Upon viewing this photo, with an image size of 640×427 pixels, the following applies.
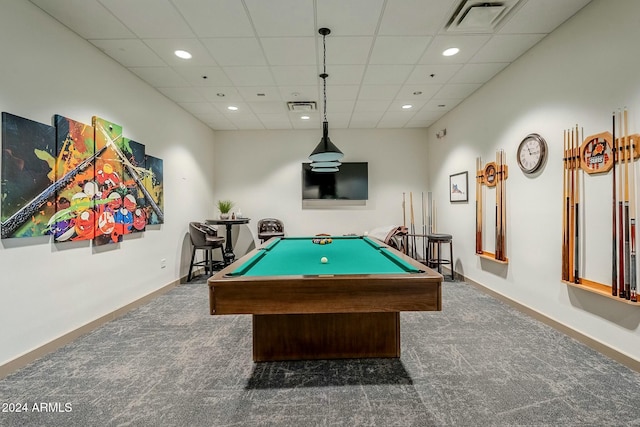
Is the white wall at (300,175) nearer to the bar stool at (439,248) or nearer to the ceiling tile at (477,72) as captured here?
the bar stool at (439,248)

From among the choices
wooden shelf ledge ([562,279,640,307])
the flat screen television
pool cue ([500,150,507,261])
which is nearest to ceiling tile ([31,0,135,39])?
the flat screen television

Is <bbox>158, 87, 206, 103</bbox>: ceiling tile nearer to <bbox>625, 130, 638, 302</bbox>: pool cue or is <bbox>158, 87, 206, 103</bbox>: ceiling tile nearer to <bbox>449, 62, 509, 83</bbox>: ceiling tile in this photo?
<bbox>449, 62, 509, 83</bbox>: ceiling tile

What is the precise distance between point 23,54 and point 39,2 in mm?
474

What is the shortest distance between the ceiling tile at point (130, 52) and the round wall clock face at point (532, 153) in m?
4.27

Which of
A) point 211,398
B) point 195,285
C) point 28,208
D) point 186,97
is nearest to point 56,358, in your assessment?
point 28,208

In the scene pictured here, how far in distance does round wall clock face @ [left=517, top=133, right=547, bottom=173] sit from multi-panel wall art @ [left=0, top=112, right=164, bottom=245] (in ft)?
15.4

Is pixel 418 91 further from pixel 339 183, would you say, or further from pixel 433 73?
pixel 339 183

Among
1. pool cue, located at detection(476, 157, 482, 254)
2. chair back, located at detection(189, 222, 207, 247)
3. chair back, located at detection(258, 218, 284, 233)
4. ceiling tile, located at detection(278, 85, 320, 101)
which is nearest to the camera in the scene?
ceiling tile, located at detection(278, 85, 320, 101)

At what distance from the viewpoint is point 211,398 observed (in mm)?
1931

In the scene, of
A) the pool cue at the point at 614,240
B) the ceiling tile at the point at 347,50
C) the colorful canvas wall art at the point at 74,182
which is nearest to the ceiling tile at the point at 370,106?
the ceiling tile at the point at 347,50

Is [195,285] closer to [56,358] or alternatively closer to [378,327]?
[56,358]

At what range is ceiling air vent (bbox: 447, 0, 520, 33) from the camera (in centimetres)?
246

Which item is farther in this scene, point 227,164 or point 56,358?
point 227,164

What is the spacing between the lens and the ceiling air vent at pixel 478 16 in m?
2.46
